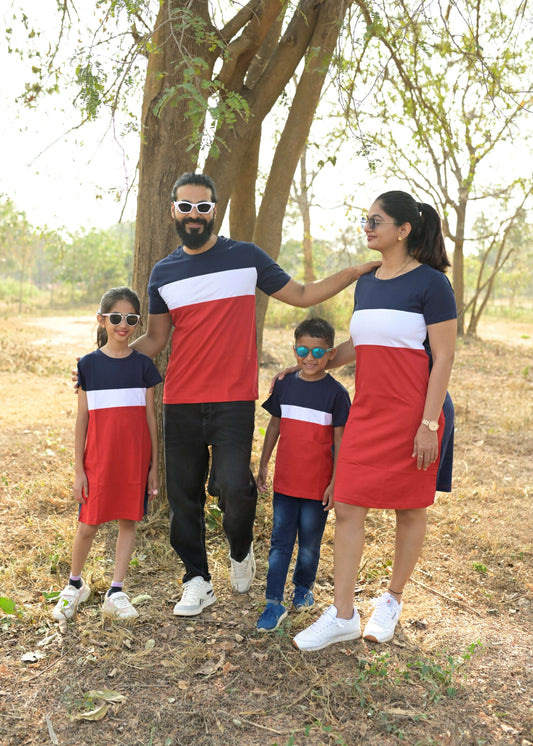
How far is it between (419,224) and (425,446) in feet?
3.22

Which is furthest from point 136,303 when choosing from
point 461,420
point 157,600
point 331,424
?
point 461,420

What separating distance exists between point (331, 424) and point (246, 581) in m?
1.05

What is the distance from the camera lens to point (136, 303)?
333cm

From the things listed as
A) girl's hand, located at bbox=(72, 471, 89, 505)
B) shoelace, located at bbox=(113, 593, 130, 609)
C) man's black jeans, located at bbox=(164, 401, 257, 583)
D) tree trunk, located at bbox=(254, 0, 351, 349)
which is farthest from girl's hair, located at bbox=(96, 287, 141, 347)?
tree trunk, located at bbox=(254, 0, 351, 349)

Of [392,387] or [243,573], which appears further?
[243,573]

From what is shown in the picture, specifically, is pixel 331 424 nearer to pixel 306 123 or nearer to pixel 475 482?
pixel 306 123

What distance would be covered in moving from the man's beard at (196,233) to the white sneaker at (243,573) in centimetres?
165

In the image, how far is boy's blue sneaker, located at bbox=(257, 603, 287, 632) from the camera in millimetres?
3170

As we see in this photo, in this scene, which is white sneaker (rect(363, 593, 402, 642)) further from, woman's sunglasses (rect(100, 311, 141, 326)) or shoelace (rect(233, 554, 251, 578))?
woman's sunglasses (rect(100, 311, 141, 326))

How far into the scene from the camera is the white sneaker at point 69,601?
3277 mm

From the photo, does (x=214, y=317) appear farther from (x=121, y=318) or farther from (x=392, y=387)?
(x=392, y=387)

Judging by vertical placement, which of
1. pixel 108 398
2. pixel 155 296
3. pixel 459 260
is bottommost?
pixel 108 398

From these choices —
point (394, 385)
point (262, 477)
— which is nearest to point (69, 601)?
point (262, 477)

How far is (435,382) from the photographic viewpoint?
2.80 metres
